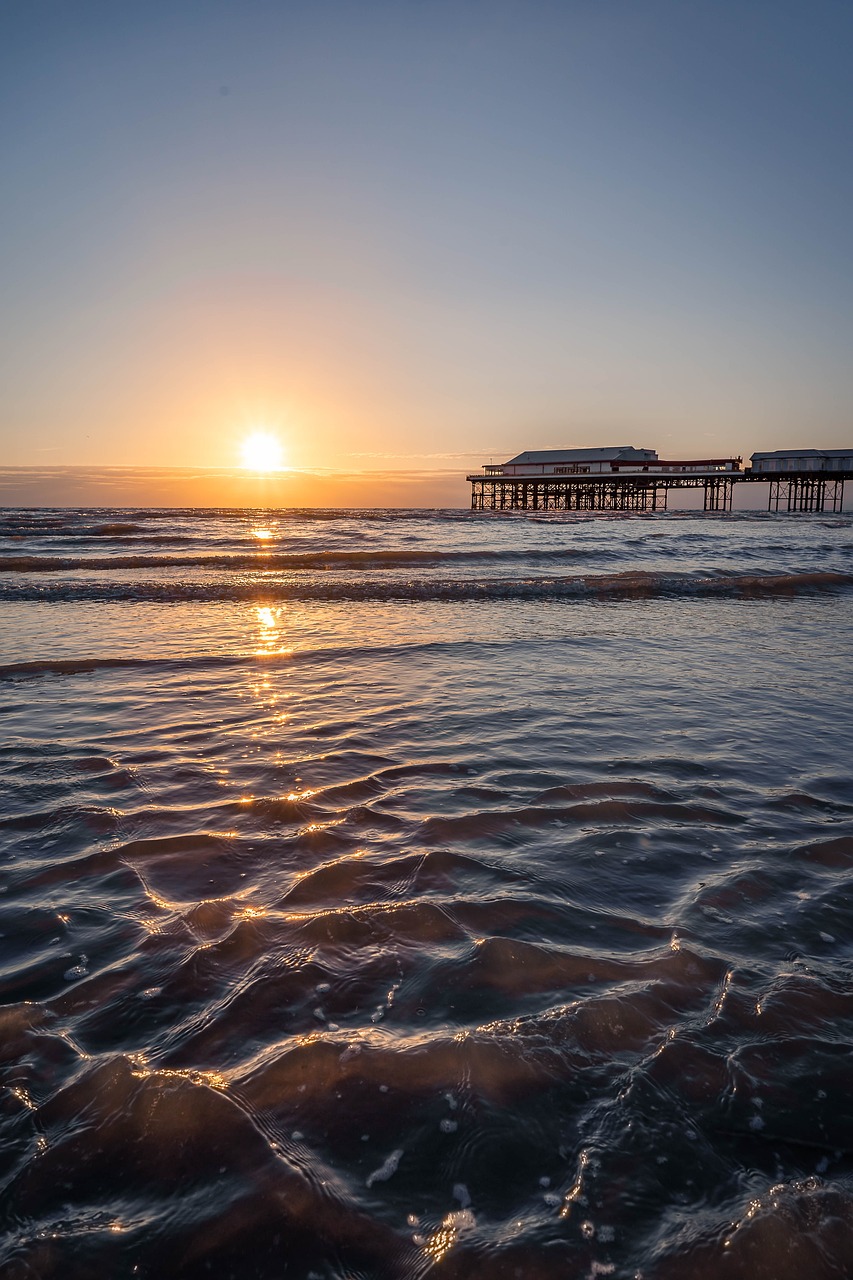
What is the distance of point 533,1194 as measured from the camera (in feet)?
6.17

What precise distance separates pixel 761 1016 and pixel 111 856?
302cm

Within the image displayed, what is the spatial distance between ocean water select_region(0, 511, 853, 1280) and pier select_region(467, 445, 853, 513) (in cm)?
6656

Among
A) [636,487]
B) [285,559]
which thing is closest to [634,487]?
[636,487]

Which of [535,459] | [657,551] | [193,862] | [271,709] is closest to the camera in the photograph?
[193,862]

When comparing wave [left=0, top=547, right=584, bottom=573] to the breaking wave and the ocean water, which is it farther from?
the ocean water

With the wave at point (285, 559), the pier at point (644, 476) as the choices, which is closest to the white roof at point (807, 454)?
the pier at point (644, 476)

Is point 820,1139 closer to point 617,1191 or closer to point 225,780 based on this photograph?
point 617,1191

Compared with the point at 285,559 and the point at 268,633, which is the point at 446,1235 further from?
the point at 285,559

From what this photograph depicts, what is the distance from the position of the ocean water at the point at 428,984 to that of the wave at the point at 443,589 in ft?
25.8

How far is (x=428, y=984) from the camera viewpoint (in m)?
2.68

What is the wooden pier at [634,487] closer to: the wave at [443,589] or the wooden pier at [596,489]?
the wooden pier at [596,489]

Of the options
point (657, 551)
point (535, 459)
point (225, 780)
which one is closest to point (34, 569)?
point (225, 780)

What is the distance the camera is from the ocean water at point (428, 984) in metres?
1.82

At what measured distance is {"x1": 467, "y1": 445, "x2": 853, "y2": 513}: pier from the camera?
212 ft
